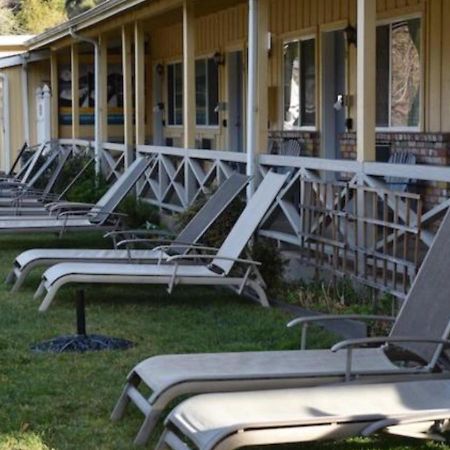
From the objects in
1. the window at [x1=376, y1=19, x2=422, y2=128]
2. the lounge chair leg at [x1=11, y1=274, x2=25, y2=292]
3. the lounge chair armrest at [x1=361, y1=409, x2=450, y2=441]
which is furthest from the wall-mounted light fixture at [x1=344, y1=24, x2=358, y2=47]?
the lounge chair armrest at [x1=361, y1=409, x2=450, y2=441]

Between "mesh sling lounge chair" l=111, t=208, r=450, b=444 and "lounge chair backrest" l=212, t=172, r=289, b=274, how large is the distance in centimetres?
283

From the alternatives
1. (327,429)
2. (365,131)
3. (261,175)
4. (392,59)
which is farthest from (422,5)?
(327,429)

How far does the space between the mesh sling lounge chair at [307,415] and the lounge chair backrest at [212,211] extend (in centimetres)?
483

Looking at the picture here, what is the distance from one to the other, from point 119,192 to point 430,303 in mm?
7007

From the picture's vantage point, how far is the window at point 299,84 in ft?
45.4

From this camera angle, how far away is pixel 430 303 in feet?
Answer: 18.6

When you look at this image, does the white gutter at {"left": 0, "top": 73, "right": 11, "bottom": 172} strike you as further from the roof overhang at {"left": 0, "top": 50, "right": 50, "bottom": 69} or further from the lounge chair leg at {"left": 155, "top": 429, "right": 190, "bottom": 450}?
the lounge chair leg at {"left": 155, "top": 429, "right": 190, "bottom": 450}

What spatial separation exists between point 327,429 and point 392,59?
26.1ft

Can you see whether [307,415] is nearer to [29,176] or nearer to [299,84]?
[299,84]

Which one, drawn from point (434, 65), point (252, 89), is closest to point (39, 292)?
point (252, 89)

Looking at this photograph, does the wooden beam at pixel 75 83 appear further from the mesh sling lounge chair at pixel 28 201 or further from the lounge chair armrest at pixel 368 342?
the lounge chair armrest at pixel 368 342

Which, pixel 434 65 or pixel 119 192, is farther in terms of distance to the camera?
pixel 119 192

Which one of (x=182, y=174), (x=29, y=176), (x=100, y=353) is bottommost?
(x=100, y=353)

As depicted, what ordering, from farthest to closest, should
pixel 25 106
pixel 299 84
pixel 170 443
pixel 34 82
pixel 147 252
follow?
pixel 34 82, pixel 25 106, pixel 299 84, pixel 147 252, pixel 170 443
